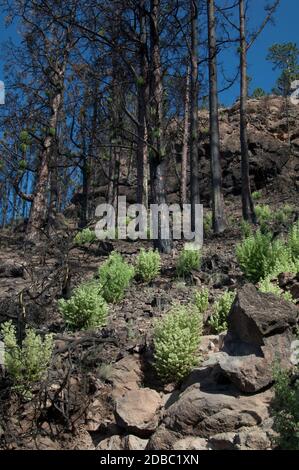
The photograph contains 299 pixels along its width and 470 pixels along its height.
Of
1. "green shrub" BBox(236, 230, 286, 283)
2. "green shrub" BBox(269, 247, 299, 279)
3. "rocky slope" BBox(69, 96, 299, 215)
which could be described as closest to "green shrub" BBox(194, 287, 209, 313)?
"green shrub" BBox(269, 247, 299, 279)

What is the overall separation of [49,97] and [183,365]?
11502mm

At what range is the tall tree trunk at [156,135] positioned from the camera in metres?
10.8

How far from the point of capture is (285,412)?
4059mm

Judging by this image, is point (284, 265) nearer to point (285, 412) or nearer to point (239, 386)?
point (239, 386)

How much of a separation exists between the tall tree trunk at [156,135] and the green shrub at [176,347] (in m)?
5.03

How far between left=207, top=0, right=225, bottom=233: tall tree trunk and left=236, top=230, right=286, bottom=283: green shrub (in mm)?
5616

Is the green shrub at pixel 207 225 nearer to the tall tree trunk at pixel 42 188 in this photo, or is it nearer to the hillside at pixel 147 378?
the tall tree trunk at pixel 42 188

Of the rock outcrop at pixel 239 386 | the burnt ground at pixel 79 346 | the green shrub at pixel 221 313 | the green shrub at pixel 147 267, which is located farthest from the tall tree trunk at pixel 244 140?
the rock outcrop at pixel 239 386

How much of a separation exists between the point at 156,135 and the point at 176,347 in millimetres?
6049

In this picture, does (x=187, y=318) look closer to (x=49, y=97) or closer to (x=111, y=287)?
(x=111, y=287)

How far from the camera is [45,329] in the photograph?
696 centimetres

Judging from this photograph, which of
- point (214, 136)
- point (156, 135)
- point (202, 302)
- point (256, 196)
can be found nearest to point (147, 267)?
point (202, 302)

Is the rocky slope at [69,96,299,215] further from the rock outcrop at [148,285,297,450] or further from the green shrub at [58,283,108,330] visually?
the rock outcrop at [148,285,297,450]
